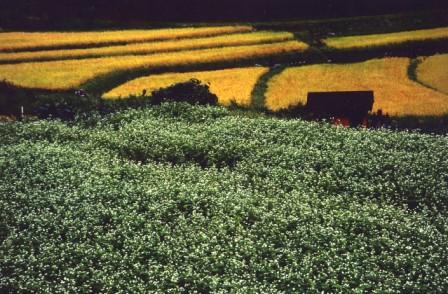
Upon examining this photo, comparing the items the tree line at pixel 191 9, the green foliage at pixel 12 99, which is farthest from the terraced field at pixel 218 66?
the tree line at pixel 191 9

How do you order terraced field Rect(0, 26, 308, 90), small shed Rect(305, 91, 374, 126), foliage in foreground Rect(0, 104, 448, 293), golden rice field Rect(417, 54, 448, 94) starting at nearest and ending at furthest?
foliage in foreground Rect(0, 104, 448, 293)
small shed Rect(305, 91, 374, 126)
golden rice field Rect(417, 54, 448, 94)
terraced field Rect(0, 26, 308, 90)

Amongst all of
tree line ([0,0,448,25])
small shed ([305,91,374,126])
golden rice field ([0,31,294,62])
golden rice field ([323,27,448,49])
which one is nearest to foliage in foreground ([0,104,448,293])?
small shed ([305,91,374,126])

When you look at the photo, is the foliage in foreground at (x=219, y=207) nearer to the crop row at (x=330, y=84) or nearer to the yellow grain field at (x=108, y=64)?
the crop row at (x=330, y=84)

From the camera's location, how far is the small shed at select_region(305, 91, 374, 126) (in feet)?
49.8

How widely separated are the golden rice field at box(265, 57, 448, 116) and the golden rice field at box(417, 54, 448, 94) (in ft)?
1.00

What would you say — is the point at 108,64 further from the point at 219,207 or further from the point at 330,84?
the point at 219,207

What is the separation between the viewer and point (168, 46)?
60.4 feet

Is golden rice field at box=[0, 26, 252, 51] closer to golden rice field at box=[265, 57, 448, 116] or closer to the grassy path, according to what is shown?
the grassy path

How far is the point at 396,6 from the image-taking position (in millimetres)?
16859

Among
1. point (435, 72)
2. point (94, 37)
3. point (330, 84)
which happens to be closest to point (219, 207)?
point (330, 84)

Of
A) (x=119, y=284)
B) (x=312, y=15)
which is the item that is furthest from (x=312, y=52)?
(x=119, y=284)

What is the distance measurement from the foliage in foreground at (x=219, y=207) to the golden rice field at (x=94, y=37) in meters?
3.50

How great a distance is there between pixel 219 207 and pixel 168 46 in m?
8.45

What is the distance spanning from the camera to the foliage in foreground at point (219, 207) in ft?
30.9
